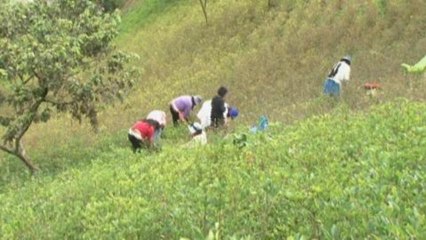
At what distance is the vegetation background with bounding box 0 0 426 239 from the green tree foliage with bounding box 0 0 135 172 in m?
1.28

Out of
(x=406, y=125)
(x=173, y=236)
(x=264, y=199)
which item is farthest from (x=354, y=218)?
(x=406, y=125)

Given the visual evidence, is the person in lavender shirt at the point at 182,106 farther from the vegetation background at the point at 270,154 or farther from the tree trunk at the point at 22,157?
the tree trunk at the point at 22,157

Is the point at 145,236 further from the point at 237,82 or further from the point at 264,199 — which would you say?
the point at 237,82

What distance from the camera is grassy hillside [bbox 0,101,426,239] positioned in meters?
5.17

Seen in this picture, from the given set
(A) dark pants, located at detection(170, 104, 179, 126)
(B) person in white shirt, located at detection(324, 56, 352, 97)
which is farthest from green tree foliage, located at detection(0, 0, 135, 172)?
(B) person in white shirt, located at detection(324, 56, 352, 97)

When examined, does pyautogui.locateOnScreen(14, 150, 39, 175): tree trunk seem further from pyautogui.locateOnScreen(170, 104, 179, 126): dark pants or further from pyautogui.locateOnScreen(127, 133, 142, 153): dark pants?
pyautogui.locateOnScreen(170, 104, 179, 126): dark pants

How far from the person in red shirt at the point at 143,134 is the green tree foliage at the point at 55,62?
209cm

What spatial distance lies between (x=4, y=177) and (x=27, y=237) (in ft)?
26.1

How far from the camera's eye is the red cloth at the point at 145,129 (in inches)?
553

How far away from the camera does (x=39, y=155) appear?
17.8 metres

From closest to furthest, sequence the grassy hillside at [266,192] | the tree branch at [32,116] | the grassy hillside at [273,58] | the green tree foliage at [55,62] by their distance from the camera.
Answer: the grassy hillside at [266,192]
the green tree foliage at [55,62]
the tree branch at [32,116]
the grassy hillside at [273,58]

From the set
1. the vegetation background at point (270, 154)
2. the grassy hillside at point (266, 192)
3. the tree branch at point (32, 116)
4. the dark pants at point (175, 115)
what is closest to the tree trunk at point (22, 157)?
the tree branch at point (32, 116)

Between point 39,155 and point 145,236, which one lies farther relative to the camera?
point 39,155

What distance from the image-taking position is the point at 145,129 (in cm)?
1408
